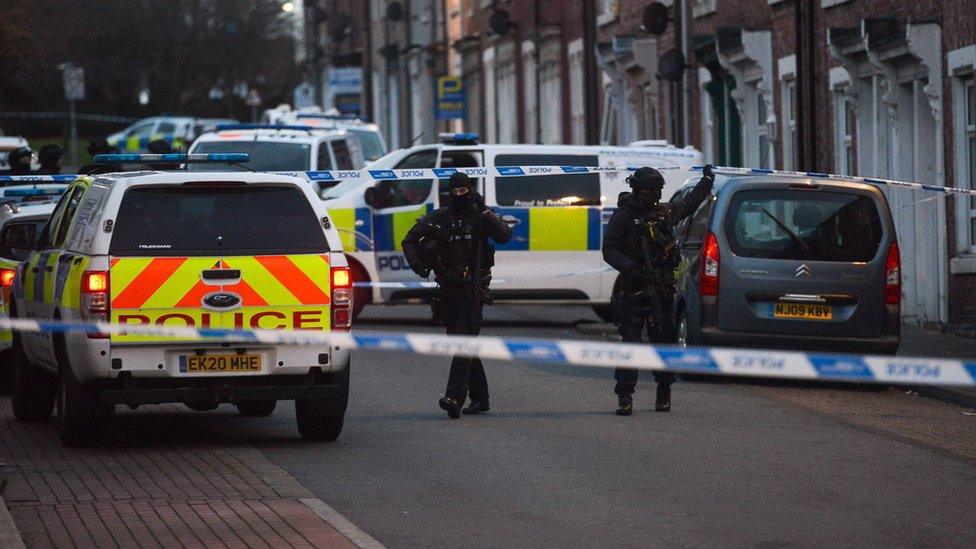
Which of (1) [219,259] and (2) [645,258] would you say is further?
(2) [645,258]

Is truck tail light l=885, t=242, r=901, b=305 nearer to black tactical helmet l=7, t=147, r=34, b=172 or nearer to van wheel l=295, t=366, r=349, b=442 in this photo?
van wheel l=295, t=366, r=349, b=442

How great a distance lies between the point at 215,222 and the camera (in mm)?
11727

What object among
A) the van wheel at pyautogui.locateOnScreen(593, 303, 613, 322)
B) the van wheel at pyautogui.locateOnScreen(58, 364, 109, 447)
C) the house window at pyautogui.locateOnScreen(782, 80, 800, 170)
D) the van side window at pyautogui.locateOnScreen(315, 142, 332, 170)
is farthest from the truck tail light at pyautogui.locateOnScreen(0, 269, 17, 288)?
the house window at pyautogui.locateOnScreen(782, 80, 800, 170)

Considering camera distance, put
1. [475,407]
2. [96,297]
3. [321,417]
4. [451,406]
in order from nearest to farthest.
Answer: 1. [96,297]
2. [321,417]
3. [451,406]
4. [475,407]

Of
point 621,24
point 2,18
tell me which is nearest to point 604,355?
point 621,24

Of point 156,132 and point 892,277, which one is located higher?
point 156,132

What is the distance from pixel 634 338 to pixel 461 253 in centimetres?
131

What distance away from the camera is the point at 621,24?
34375 millimetres

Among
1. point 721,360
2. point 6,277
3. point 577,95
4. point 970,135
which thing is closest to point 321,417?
point 6,277

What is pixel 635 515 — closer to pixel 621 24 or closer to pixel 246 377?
pixel 246 377

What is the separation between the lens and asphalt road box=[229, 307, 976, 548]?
29.8 ft

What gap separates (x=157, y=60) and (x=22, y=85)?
5.21m

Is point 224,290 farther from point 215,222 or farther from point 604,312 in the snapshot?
point 604,312

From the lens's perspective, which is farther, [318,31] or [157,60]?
[157,60]
